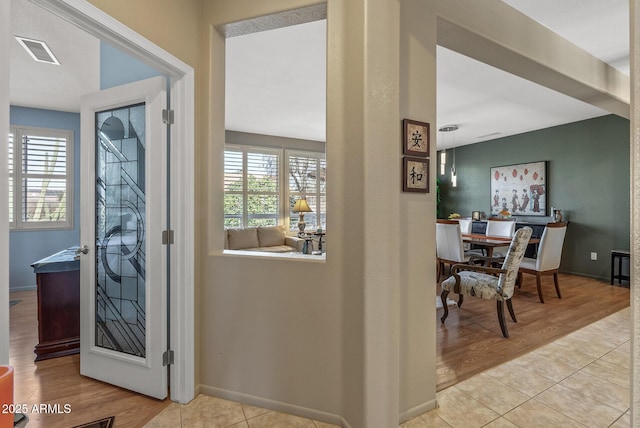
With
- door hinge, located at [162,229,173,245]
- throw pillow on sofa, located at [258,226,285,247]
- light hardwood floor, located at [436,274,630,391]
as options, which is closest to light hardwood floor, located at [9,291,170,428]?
door hinge, located at [162,229,173,245]

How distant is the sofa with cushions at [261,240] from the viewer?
18.0 feet

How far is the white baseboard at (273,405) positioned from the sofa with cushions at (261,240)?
3332mm

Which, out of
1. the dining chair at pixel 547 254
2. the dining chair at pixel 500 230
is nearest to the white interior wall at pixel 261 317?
the dining chair at pixel 547 254

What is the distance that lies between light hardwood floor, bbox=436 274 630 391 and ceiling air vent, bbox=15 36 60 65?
14.3 ft

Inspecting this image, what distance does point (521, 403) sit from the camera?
205 cm

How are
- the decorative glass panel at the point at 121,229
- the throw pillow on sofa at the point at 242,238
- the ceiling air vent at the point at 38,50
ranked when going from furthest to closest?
the throw pillow on sofa at the point at 242,238 < the ceiling air vent at the point at 38,50 < the decorative glass panel at the point at 121,229

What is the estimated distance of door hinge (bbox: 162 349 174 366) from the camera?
2.05m

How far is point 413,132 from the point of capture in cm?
191

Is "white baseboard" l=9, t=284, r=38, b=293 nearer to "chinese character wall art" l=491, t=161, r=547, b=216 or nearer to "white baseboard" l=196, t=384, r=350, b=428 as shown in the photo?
"white baseboard" l=196, t=384, r=350, b=428

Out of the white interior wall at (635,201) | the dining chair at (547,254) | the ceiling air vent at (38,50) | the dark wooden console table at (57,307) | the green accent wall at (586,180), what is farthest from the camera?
the green accent wall at (586,180)

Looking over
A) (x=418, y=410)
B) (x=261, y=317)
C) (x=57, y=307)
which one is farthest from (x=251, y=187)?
(x=418, y=410)

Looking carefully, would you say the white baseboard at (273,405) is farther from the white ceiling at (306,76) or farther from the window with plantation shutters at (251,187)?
the window with plantation shutters at (251,187)

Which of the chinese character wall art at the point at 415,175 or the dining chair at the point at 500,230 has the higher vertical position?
the chinese character wall art at the point at 415,175

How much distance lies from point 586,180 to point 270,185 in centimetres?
562
